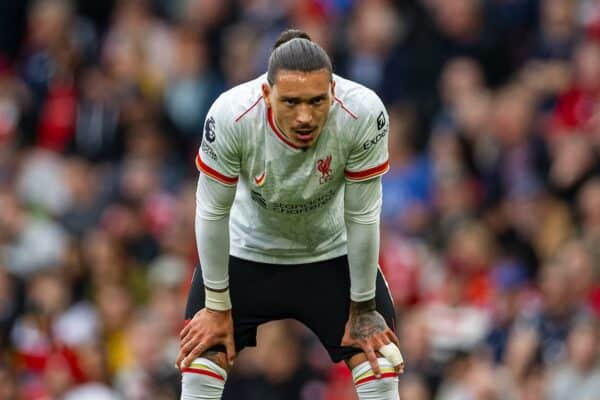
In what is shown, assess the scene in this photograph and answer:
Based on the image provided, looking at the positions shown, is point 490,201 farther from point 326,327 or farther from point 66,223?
point 326,327

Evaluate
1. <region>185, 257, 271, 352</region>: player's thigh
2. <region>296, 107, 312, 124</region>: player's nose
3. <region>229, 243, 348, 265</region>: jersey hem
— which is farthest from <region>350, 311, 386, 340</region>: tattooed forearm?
<region>296, 107, 312, 124</region>: player's nose

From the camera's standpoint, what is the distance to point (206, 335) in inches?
307

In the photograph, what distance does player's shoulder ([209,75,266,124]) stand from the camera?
735 centimetres

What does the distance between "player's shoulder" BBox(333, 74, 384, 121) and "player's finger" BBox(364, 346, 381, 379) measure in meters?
1.15

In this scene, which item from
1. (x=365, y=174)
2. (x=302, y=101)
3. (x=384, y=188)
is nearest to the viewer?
(x=302, y=101)

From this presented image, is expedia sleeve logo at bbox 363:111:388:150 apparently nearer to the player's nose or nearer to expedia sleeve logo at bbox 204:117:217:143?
the player's nose

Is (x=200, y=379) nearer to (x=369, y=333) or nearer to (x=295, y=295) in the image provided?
(x=295, y=295)

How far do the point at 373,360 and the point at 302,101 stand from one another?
4.51ft

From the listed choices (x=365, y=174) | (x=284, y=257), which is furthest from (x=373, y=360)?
(x=365, y=174)

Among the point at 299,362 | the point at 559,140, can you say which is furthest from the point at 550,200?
the point at 299,362

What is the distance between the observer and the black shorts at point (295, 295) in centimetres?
790

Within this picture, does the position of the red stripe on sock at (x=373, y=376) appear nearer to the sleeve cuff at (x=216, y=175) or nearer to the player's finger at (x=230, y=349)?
the player's finger at (x=230, y=349)

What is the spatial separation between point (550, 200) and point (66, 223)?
15.0 ft

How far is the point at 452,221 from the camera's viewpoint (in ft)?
41.2
